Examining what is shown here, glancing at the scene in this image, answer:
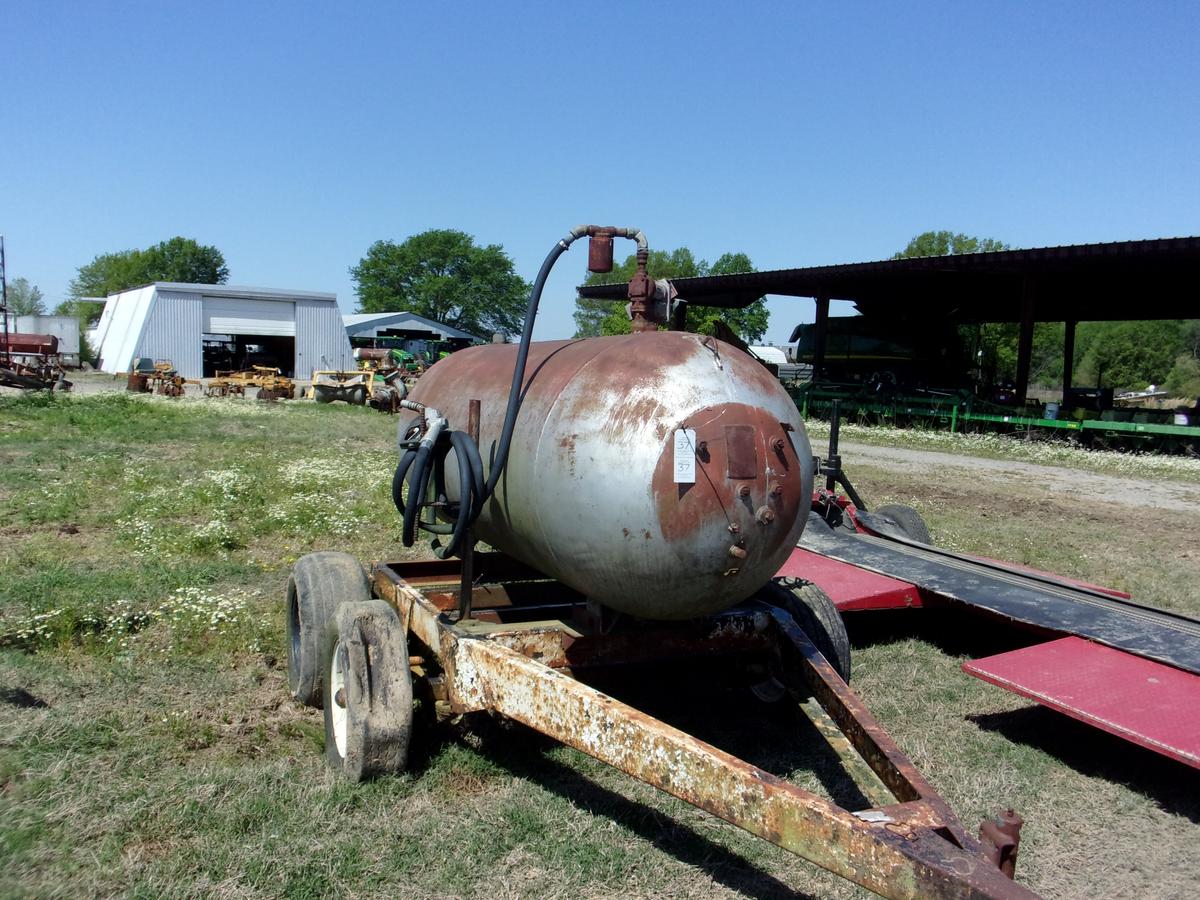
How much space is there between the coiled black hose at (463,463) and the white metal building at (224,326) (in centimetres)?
3951

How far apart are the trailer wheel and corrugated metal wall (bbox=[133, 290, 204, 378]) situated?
3985 centimetres

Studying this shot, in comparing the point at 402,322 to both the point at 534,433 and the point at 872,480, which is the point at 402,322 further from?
the point at 534,433

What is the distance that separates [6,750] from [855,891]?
3254 mm

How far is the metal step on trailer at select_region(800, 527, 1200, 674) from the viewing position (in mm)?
4391

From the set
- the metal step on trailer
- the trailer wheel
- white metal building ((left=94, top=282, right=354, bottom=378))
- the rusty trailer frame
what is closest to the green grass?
the metal step on trailer

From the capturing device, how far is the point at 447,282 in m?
86.4

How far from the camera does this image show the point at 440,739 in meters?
4.03

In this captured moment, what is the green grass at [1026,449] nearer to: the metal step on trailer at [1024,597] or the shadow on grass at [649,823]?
the metal step on trailer at [1024,597]

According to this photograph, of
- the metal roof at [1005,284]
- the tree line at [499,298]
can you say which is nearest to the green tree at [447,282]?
the tree line at [499,298]

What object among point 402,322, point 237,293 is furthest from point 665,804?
point 402,322

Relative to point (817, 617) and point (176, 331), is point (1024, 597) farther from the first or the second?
point (176, 331)

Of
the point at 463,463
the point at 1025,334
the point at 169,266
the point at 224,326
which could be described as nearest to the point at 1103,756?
the point at 463,463

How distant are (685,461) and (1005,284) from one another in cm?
2441

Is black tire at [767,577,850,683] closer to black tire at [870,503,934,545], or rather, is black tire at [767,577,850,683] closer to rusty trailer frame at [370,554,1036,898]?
rusty trailer frame at [370,554,1036,898]
